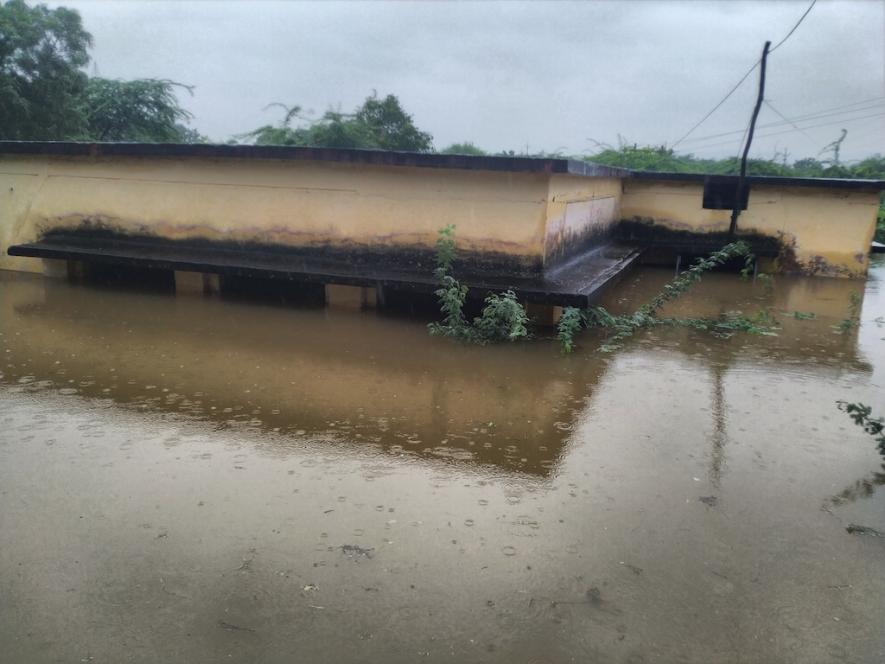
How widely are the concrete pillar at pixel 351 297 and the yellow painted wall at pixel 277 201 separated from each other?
546 mm

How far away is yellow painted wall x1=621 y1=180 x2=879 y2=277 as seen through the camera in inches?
408

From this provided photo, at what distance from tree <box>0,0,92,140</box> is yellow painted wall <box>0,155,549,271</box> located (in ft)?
29.1

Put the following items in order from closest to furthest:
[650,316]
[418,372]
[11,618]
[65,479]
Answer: [11,618]
[65,479]
[418,372]
[650,316]

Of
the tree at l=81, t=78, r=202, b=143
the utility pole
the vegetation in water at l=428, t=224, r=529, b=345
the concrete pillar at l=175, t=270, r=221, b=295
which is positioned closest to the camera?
the vegetation in water at l=428, t=224, r=529, b=345

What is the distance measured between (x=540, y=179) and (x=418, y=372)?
2509mm

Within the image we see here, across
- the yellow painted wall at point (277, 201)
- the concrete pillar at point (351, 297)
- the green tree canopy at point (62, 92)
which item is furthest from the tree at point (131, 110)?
the concrete pillar at point (351, 297)

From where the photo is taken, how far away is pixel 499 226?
22.5ft

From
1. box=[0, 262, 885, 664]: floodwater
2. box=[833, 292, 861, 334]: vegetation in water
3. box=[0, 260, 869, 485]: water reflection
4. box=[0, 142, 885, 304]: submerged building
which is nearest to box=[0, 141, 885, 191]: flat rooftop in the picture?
box=[0, 142, 885, 304]: submerged building

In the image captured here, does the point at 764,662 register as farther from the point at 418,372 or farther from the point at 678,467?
the point at 418,372

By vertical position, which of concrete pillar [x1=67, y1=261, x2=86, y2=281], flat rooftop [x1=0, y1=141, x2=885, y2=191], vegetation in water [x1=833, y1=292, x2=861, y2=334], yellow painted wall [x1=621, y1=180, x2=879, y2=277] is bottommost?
vegetation in water [x1=833, y1=292, x2=861, y2=334]

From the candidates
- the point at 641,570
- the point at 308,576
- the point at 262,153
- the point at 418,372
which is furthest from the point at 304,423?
the point at 262,153

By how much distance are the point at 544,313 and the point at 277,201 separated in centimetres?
349

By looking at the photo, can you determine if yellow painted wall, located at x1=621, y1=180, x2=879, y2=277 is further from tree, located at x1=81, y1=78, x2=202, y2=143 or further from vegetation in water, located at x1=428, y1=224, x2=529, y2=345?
tree, located at x1=81, y1=78, x2=202, y2=143

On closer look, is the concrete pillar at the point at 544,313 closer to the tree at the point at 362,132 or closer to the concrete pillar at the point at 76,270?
the concrete pillar at the point at 76,270
